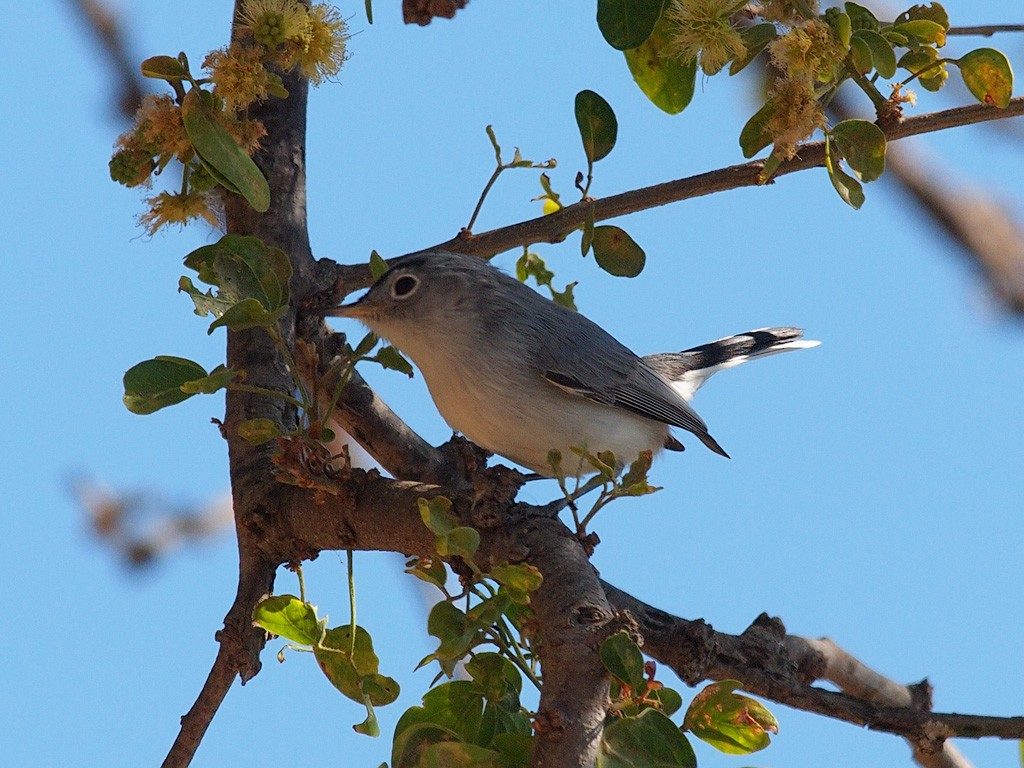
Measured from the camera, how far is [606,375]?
156 inches

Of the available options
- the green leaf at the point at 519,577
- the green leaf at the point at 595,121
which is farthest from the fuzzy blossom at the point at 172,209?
the green leaf at the point at 519,577

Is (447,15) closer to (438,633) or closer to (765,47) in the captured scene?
(765,47)

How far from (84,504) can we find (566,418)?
237 cm

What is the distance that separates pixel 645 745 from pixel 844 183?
4.54ft

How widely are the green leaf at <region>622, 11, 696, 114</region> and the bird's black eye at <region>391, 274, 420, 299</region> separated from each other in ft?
4.21

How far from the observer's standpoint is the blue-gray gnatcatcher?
11.9 ft

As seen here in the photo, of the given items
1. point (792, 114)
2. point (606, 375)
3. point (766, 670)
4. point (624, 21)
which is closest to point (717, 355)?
point (606, 375)

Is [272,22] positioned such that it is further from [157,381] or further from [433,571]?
[433,571]

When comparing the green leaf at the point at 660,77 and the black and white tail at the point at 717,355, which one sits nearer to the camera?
the green leaf at the point at 660,77

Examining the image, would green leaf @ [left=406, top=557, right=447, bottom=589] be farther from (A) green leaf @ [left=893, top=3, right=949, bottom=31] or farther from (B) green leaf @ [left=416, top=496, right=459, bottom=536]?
(A) green leaf @ [left=893, top=3, right=949, bottom=31]

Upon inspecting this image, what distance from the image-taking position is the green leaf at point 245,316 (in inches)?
94.7

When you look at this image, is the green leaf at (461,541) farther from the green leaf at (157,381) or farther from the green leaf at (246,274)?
the green leaf at (246,274)

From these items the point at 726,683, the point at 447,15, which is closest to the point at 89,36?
the point at 447,15

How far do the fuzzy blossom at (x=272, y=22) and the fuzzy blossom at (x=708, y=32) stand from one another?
0.80 metres
